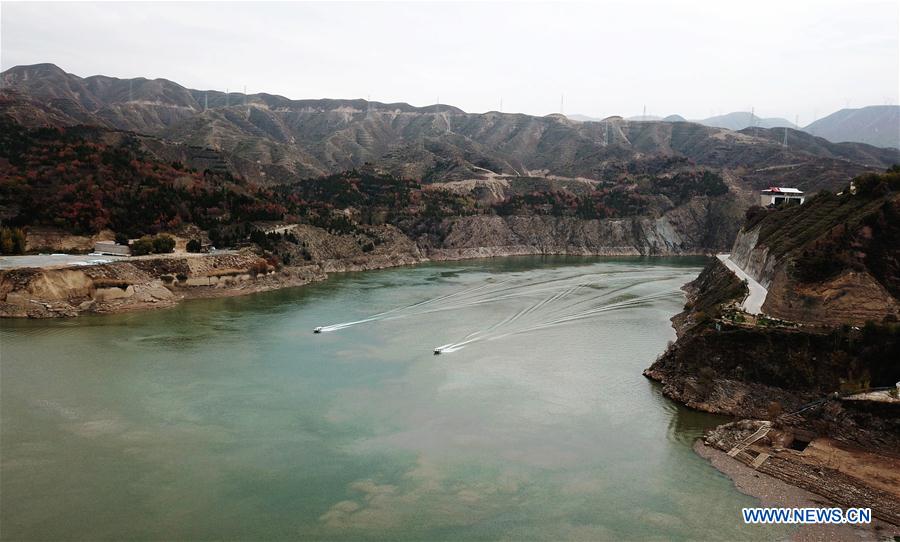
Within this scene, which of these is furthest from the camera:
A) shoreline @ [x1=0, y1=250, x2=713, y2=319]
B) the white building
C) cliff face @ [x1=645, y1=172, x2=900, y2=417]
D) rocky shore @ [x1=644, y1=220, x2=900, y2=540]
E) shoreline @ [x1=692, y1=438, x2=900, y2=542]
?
the white building

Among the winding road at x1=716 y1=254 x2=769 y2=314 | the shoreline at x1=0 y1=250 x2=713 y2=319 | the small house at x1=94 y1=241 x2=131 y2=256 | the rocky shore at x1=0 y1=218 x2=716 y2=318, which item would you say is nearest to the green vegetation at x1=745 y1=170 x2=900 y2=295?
the winding road at x1=716 y1=254 x2=769 y2=314

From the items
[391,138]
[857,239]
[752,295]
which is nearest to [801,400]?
[857,239]

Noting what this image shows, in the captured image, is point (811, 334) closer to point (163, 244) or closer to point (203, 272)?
point (203, 272)

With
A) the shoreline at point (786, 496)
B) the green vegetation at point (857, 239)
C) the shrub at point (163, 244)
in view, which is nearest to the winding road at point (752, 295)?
the green vegetation at point (857, 239)

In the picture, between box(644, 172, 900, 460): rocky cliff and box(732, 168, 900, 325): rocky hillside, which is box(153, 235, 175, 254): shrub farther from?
box(732, 168, 900, 325): rocky hillside

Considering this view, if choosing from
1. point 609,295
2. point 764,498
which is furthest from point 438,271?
point 764,498

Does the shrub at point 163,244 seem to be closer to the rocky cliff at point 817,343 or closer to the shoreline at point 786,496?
the rocky cliff at point 817,343

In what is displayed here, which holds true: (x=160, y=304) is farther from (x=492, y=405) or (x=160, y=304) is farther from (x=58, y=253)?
(x=492, y=405)
